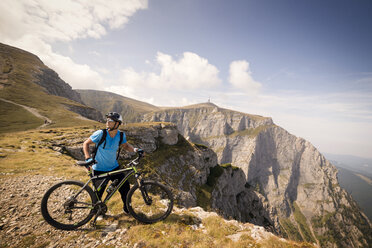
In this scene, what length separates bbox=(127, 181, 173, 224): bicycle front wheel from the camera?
7.16 meters

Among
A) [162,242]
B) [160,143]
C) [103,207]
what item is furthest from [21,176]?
[160,143]

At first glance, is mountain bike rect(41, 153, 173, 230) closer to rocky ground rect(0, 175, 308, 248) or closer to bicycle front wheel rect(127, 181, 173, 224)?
bicycle front wheel rect(127, 181, 173, 224)

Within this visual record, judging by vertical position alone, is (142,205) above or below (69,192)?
below

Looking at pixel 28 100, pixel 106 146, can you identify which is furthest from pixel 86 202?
pixel 28 100

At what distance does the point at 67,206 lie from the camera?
6.35m

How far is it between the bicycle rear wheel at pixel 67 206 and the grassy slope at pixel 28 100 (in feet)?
216

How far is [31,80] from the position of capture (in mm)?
115875

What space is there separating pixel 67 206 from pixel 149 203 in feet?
12.1

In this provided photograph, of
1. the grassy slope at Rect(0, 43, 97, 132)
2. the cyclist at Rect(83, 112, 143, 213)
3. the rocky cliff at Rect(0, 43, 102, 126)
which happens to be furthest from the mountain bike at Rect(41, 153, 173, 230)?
the rocky cliff at Rect(0, 43, 102, 126)

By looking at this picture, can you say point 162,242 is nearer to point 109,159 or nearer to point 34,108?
point 109,159

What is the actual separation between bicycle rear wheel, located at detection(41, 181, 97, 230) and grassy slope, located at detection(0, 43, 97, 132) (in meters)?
65.8

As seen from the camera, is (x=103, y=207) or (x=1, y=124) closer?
(x=103, y=207)

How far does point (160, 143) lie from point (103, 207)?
5522 centimetres

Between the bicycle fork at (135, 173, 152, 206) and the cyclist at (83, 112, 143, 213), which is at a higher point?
the cyclist at (83, 112, 143, 213)
